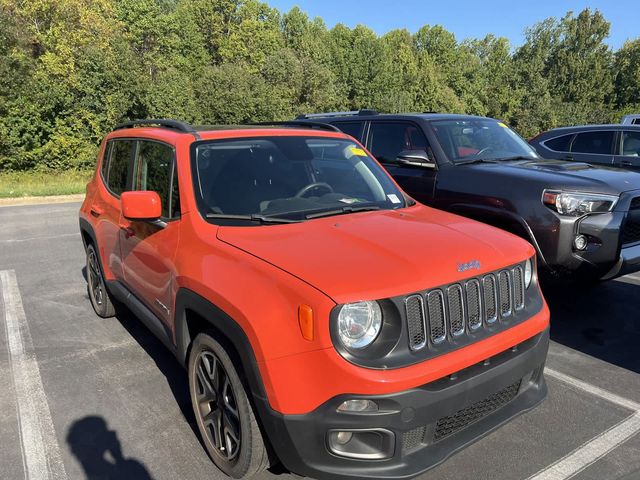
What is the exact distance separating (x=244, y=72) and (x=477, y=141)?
31.4 m

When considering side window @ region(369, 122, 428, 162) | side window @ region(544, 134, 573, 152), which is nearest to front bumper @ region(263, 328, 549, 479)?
side window @ region(369, 122, 428, 162)

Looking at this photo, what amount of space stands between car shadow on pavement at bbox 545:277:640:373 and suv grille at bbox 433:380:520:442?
197 centimetres

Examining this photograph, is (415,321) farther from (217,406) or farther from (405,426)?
(217,406)

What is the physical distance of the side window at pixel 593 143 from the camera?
8.46m

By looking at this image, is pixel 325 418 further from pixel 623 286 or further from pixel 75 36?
pixel 75 36

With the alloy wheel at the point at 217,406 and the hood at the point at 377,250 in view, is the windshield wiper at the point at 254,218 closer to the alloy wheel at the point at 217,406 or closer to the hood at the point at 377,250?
the hood at the point at 377,250

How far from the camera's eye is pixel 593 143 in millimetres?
8516

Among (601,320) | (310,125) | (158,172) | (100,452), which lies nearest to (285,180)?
(158,172)

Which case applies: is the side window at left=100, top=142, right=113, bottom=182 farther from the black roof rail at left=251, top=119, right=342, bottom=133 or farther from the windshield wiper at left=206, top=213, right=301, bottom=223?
the windshield wiper at left=206, top=213, right=301, bottom=223

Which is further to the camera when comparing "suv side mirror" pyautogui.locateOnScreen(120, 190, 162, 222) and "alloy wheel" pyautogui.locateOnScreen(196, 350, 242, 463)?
"suv side mirror" pyautogui.locateOnScreen(120, 190, 162, 222)

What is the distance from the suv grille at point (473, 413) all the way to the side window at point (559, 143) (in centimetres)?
717

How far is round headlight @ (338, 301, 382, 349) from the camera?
83.2 inches

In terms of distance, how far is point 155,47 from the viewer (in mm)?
45625

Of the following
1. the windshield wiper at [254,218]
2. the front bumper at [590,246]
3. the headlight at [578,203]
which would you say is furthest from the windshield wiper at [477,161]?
the windshield wiper at [254,218]
